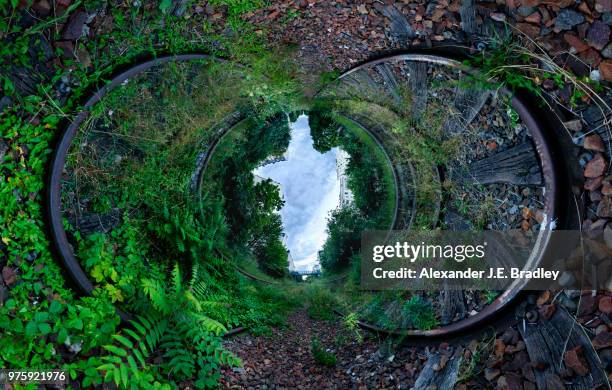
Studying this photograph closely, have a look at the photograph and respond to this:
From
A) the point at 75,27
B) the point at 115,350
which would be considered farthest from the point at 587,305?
the point at 75,27

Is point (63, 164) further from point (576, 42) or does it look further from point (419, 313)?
point (576, 42)

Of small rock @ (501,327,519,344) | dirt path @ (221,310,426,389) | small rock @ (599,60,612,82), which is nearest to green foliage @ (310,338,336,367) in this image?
dirt path @ (221,310,426,389)

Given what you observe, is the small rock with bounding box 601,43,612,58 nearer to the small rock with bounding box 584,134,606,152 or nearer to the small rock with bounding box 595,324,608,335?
the small rock with bounding box 584,134,606,152

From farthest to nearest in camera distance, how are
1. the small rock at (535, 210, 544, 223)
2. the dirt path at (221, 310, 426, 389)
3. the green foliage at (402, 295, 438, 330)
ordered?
the green foliage at (402, 295, 438, 330)
the dirt path at (221, 310, 426, 389)
the small rock at (535, 210, 544, 223)

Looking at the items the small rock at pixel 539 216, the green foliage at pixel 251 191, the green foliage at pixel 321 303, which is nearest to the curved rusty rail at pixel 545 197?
the small rock at pixel 539 216

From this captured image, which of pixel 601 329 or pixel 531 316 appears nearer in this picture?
pixel 601 329

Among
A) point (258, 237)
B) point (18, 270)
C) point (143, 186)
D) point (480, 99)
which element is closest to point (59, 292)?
point (18, 270)
